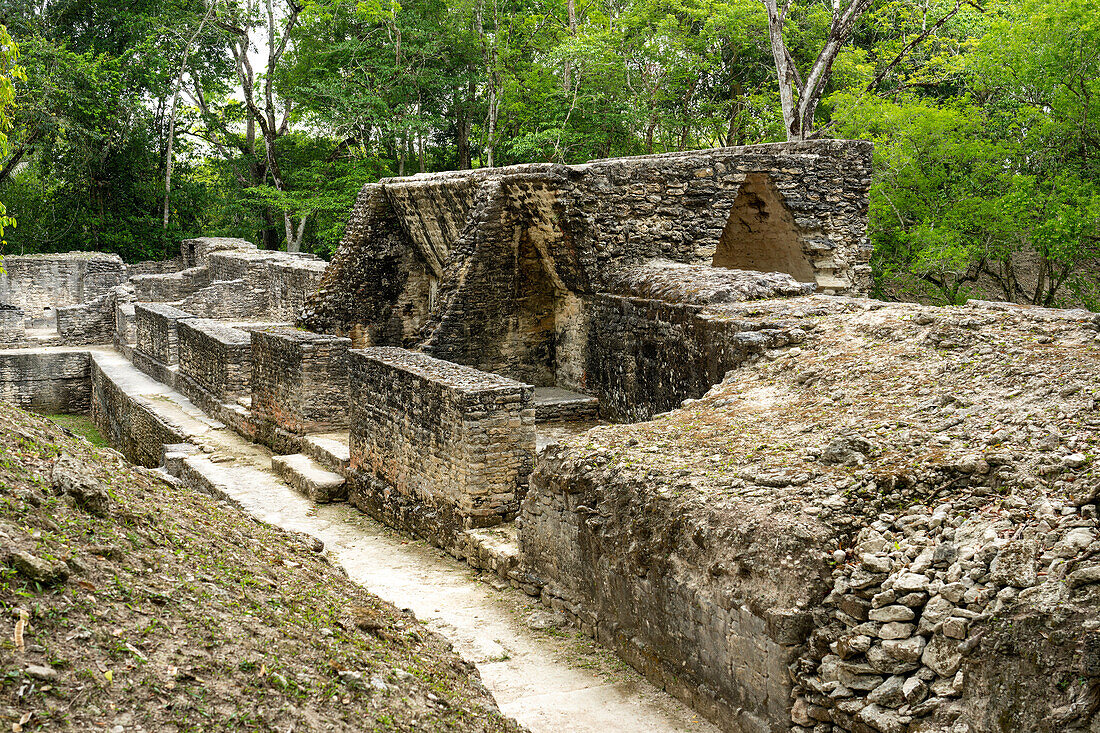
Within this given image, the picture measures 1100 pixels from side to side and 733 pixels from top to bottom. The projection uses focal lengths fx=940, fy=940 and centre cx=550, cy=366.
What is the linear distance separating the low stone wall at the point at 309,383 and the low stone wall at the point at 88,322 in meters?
12.5

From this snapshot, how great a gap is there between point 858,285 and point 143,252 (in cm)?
2682

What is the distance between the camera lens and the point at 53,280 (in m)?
26.0

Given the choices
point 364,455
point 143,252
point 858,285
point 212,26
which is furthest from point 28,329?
point 858,285

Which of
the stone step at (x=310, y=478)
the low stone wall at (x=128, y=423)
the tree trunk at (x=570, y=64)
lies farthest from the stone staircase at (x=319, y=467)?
the tree trunk at (x=570, y=64)

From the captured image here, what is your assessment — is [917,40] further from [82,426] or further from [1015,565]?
[82,426]

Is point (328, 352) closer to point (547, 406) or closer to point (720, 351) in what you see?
point (547, 406)

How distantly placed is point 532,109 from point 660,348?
688 inches

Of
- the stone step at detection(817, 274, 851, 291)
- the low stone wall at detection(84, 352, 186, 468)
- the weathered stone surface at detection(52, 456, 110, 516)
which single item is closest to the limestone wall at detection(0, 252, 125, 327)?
the low stone wall at detection(84, 352, 186, 468)

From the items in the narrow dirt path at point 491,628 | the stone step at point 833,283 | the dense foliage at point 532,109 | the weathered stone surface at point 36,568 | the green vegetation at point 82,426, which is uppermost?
the dense foliage at point 532,109

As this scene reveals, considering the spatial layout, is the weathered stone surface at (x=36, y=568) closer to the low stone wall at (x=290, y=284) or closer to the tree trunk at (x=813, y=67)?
the tree trunk at (x=813, y=67)

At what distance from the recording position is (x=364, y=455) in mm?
10016

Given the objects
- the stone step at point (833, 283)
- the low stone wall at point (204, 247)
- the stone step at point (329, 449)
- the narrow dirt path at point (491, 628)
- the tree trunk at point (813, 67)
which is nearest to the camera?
the narrow dirt path at point (491, 628)

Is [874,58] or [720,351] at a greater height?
[874,58]

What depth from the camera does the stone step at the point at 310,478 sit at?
406 inches
